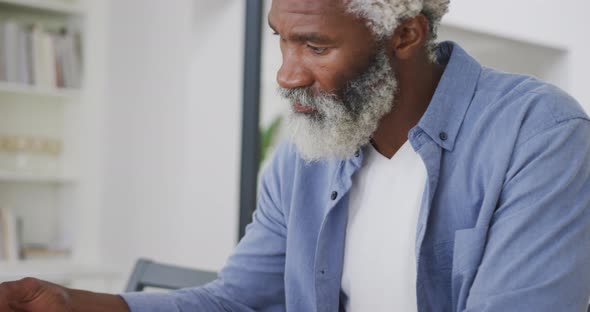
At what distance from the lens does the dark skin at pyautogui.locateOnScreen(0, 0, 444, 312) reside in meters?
1.14

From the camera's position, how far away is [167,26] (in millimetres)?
3115

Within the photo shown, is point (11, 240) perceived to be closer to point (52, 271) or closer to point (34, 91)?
point (52, 271)

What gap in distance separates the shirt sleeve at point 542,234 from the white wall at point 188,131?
79.8 inches

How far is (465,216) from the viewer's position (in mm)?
1203

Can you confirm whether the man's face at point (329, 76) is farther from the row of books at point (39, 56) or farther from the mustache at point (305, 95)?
the row of books at point (39, 56)

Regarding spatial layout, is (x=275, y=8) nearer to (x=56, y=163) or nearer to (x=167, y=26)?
(x=167, y=26)

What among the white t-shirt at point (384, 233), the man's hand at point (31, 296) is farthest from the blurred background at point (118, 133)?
the man's hand at point (31, 296)

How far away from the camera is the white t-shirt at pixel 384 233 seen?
1286 millimetres

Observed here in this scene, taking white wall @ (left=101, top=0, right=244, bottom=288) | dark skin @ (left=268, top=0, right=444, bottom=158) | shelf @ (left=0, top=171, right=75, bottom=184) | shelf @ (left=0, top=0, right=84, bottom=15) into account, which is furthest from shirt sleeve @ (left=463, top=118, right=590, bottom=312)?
shelf @ (left=0, top=0, right=84, bottom=15)

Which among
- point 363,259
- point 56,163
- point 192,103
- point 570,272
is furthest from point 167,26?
point 570,272

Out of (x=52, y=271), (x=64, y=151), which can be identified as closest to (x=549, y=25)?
(x=52, y=271)

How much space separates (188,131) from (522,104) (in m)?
2.01

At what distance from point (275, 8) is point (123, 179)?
2.17 metres

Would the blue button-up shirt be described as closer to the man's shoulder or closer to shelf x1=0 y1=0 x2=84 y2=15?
the man's shoulder
